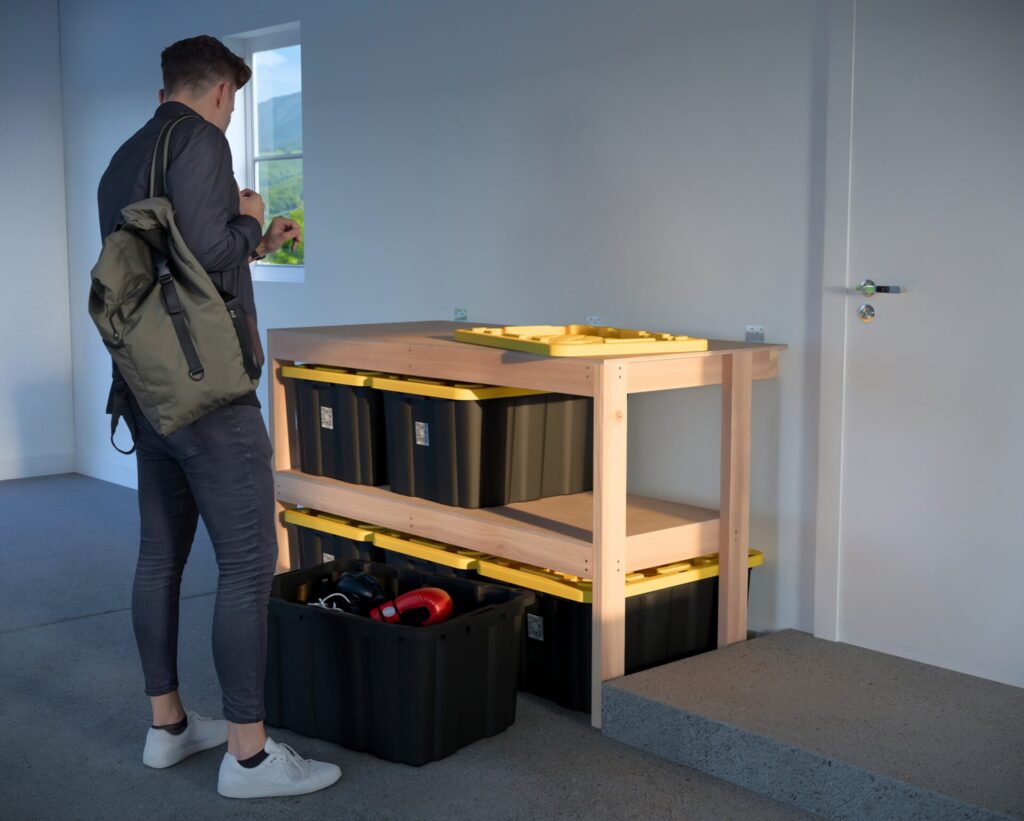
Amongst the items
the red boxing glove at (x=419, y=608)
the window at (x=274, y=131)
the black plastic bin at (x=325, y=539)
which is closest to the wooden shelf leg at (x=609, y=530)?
the red boxing glove at (x=419, y=608)

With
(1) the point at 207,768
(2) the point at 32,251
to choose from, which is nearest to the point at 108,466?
(2) the point at 32,251

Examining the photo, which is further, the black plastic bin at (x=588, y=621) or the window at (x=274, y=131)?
the window at (x=274, y=131)

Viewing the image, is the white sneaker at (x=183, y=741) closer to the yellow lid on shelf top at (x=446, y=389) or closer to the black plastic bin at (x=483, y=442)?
the black plastic bin at (x=483, y=442)

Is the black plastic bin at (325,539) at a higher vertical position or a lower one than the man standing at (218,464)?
lower

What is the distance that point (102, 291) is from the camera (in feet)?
7.44

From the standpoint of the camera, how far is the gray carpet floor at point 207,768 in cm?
252

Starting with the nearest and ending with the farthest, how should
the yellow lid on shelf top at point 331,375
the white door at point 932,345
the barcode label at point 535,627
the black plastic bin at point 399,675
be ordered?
the black plastic bin at point 399,675
the white door at point 932,345
the barcode label at point 535,627
the yellow lid on shelf top at point 331,375

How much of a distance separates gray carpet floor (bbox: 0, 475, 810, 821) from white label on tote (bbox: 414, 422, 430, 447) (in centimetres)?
76

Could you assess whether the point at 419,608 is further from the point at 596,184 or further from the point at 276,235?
the point at 596,184

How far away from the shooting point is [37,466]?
254 inches

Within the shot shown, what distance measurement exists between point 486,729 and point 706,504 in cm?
107

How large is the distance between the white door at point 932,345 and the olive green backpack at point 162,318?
1661mm

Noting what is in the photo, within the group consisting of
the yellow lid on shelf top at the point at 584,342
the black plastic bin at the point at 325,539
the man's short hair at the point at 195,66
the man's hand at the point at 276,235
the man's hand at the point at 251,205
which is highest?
the man's short hair at the point at 195,66

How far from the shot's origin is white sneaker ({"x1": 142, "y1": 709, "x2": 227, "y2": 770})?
8.91ft
